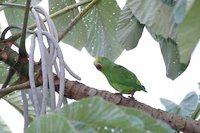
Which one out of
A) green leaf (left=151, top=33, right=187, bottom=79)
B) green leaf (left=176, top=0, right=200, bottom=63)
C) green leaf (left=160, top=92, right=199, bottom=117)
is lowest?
green leaf (left=160, top=92, right=199, bottom=117)

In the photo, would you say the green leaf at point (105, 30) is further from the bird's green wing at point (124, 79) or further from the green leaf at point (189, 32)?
the green leaf at point (189, 32)

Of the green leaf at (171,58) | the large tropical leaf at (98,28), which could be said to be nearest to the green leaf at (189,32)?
the green leaf at (171,58)

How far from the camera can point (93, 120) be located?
560 mm

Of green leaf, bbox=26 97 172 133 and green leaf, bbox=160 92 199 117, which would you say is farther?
green leaf, bbox=160 92 199 117

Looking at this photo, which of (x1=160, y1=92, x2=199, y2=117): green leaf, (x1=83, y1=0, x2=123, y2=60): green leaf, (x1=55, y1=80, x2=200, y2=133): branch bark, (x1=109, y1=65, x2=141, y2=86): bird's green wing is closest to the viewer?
(x1=55, y1=80, x2=200, y2=133): branch bark

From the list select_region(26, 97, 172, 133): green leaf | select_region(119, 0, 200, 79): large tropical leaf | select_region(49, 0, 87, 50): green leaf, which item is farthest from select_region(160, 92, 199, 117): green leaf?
select_region(26, 97, 172, 133): green leaf

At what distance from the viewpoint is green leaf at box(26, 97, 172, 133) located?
0.54 meters

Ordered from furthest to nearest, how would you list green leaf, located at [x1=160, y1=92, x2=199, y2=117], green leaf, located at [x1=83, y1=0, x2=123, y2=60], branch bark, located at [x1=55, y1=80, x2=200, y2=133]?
green leaf, located at [x1=83, y1=0, x2=123, y2=60] < green leaf, located at [x1=160, y1=92, x2=199, y2=117] < branch bark, located at [x1=55, y1=80, x2=200, y2=133]

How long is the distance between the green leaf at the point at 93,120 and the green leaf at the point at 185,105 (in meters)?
0.74

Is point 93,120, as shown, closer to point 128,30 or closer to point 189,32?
point 189,32

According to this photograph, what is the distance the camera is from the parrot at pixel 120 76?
110 cm

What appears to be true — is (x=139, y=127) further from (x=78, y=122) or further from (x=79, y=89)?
(x=79, y=89)

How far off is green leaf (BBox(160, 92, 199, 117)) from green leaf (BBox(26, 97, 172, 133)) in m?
0.74

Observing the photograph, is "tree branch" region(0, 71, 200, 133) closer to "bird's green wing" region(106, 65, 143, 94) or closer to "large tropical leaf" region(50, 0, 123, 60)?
"bird's green wing" region(106, 65, 143, 94)
